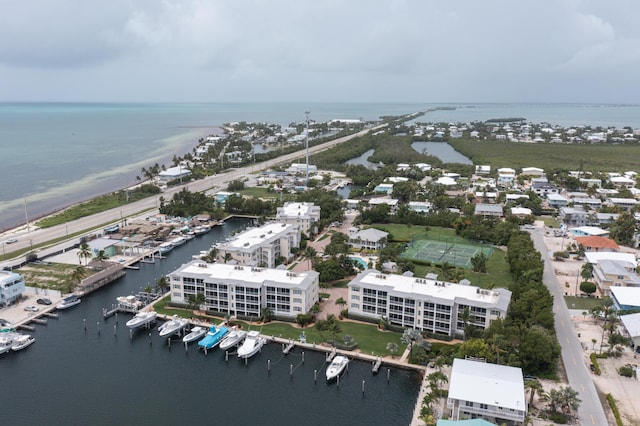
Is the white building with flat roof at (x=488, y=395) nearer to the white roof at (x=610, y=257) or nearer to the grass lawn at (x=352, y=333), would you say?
the grass lawn at (x=352, y=333)

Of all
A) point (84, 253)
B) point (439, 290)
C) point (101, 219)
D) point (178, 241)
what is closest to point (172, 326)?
point (84, 253)

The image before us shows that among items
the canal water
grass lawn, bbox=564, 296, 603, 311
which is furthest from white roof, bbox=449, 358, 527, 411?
grass lawn, bbox=564, 296, 603, 311

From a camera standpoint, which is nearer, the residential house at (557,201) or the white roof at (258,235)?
the white roof at (258,235)

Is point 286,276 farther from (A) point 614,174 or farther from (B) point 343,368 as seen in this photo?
(A) point 614,174

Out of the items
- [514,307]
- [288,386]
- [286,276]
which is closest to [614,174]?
[514,307]

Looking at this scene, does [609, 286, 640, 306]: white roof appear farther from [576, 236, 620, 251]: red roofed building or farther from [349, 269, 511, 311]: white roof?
[576, 236, 620, 251]: red roofed building

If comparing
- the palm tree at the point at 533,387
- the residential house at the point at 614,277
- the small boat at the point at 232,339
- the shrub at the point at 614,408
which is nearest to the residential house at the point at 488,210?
the residential house at the point at 614,277
